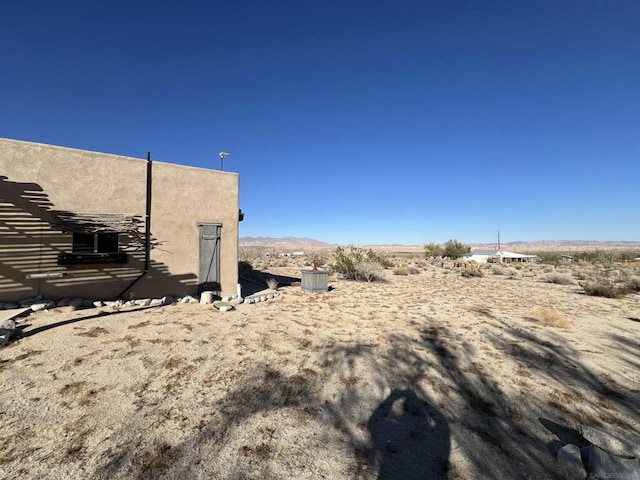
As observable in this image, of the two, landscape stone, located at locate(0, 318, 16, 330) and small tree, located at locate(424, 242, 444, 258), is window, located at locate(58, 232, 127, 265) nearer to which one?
landscape stone, located at locate(0, 318, 16, 330)

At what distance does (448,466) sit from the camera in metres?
3.31

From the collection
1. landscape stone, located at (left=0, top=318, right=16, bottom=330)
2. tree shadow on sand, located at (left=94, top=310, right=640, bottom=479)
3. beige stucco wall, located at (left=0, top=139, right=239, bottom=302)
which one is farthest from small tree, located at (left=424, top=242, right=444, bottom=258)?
landscape stone, located at (left=0, top=318, right=16, bottom=330)

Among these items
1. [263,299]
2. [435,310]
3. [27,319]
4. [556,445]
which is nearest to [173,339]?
[27,319]

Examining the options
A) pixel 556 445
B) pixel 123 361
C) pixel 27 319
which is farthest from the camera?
pixel 27 319

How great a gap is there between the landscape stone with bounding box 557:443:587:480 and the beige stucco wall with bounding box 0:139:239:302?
9.75 metres

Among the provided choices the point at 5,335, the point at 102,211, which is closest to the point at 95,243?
the point at 102,211

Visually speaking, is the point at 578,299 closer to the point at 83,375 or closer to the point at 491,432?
the point at 491,432

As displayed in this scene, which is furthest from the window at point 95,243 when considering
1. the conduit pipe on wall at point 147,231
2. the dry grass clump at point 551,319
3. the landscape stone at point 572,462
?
the dry grass clump at point 551,319

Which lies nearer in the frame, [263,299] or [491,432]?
[491,432]

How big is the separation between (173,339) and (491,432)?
19.4 ft

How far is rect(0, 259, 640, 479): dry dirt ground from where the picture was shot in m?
3.28

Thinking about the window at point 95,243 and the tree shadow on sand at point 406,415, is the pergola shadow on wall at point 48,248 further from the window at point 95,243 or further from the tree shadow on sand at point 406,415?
the tree shadow on sand at point 406,415

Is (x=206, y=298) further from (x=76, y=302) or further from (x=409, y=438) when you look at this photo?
(x=409, y=438)

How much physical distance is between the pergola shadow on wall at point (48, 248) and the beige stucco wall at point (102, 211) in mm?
19
